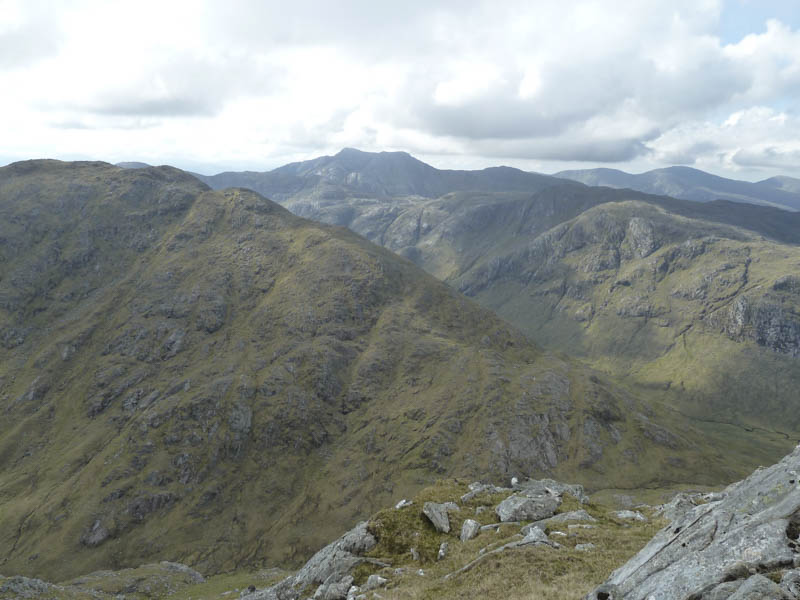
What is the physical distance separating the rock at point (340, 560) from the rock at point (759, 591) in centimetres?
2752

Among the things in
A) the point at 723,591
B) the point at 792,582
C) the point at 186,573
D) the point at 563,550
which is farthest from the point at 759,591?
the point at 186,573

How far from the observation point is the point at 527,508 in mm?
39938

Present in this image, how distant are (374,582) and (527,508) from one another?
1623 cm

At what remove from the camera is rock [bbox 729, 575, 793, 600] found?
45.0ft

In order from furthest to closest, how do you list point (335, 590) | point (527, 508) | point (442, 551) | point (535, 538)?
point (527, 508), point (442, 551), point (335, 590), point (535, 538)

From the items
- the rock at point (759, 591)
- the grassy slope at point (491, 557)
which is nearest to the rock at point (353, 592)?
the grassy slope at point (491, 557)

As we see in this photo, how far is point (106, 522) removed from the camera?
152125 millimetres

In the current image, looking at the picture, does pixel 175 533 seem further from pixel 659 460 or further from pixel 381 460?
pixel 659 460

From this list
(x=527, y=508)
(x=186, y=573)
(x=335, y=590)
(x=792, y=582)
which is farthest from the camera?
(x=186, y=573)

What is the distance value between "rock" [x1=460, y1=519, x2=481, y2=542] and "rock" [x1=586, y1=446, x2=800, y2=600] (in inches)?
656

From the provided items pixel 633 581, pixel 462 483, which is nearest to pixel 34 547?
pixel 462 483

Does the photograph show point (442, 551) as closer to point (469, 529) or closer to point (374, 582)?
point (469, 529)

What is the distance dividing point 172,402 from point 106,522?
50894 millimetres

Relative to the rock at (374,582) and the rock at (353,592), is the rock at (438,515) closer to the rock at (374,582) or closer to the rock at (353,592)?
the rock at (374,582)
